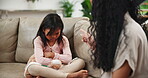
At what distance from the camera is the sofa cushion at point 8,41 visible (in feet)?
7.98

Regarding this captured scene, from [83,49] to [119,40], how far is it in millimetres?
1064

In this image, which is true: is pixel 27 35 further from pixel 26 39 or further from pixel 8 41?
pixel 8 41

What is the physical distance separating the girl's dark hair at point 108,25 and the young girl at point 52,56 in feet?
2.71

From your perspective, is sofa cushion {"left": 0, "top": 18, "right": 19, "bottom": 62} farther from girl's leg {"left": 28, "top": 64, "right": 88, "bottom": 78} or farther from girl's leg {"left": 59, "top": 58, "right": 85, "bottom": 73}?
girl's leg {"left": 59, "top": 58, "right": 85, "bottom": 73}

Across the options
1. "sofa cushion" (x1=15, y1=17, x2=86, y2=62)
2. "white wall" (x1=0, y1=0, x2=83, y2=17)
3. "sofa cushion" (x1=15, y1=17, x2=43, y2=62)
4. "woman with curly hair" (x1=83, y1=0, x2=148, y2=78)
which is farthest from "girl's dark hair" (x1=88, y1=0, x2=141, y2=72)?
"white wall" (x1=0, y1=0, x2=83, y2=17)

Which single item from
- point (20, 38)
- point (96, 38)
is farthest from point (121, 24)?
point (20, 38)

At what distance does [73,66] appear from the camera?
1.95 m

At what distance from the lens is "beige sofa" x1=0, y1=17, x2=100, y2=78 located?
223 centimetres

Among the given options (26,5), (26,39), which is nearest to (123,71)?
(26,39)

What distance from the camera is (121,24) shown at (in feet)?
3.22

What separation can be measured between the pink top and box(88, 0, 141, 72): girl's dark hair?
1041 mm

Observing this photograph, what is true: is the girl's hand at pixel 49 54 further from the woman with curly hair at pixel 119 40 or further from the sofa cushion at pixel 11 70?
the woman with curly hair at pixel 119 40

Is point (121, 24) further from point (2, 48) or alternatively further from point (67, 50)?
point (2, 48)

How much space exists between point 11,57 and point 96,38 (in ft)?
5.24
